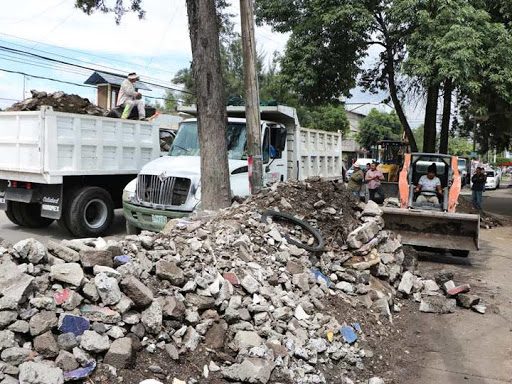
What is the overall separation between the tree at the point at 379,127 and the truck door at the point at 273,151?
132 feet

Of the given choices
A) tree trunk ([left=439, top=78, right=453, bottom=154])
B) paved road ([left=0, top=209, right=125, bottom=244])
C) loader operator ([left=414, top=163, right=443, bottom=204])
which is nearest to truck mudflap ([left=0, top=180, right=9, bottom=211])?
paved road ([left=0, top=209, right=125, bottom=244])

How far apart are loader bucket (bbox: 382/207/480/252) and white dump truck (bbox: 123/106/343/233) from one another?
2.46 metres

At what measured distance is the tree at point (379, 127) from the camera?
49.0 m

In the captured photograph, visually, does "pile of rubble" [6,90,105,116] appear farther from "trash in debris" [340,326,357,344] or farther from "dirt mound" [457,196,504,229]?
"dirt mound" [457,196,504,229]

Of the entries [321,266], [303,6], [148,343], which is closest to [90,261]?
[148,343]

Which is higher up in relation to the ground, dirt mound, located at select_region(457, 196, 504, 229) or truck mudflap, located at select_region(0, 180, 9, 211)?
truck mudflap, located at select_region(0, 180, 9, 211)

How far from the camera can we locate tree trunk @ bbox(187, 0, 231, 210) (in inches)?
295

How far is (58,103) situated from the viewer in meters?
9.35

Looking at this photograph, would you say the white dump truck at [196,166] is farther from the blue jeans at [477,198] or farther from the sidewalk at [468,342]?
the blue jeans at [477,198]

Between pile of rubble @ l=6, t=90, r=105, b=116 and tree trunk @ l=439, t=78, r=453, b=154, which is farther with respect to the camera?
tree trunk @ l=439, t=78, r=453, b=154

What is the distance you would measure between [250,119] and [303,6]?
9072 millimetres

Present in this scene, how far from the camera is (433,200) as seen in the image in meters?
10.3

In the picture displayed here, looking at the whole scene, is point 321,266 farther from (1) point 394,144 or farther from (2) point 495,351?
(1) point 394,144

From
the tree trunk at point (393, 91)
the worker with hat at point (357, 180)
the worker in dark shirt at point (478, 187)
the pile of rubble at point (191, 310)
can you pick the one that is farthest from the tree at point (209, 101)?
the worker in dark shirt at point (478, 187)
